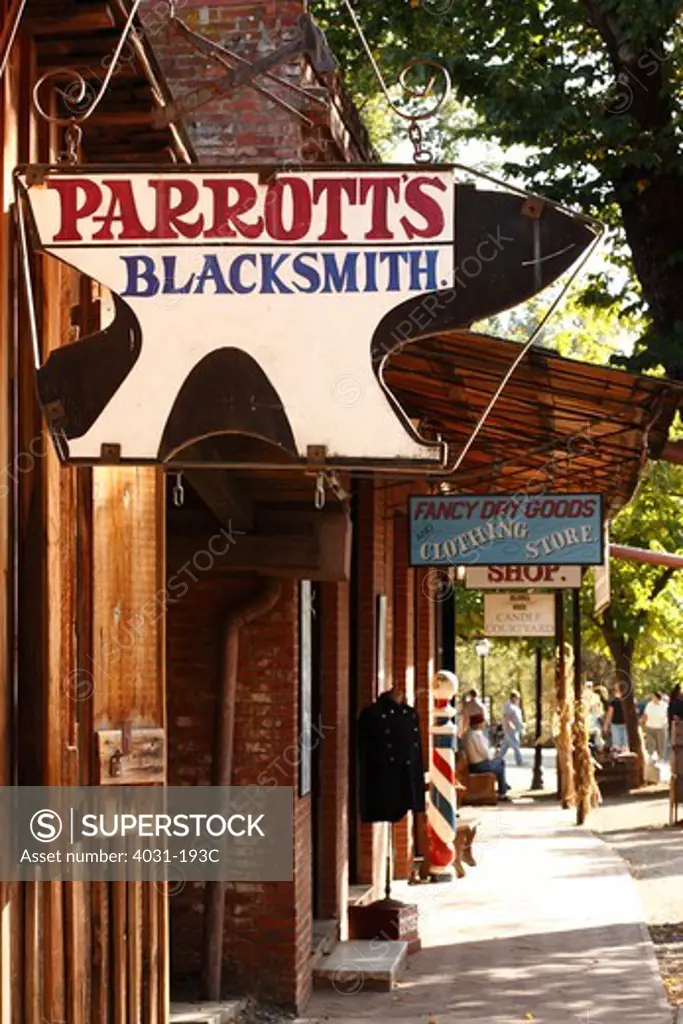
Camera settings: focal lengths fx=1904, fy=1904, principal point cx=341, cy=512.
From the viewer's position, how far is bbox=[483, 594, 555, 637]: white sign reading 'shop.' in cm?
2436

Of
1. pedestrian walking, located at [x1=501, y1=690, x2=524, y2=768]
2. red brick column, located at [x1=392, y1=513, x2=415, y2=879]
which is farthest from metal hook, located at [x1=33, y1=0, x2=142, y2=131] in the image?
pedestrian walking, located at [x1=501, y1=690, x2=524, y2=768]

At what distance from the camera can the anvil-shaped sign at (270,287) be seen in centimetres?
545

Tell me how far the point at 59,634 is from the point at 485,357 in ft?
16.1

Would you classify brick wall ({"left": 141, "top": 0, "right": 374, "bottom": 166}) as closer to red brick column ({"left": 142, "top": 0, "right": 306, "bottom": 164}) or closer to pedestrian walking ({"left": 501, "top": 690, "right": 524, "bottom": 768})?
red brick column ({"left": 142, "top": 0, "right": 306, "bottom": 164})

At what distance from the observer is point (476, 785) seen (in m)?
23.0

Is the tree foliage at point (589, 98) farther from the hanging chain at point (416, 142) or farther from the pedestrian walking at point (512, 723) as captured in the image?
the pedestrian walking at point (512, 723)

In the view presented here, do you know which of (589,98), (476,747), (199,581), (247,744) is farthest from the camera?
(476,747)

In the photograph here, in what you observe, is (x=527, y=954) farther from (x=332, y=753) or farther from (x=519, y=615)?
(x=519, y=615)

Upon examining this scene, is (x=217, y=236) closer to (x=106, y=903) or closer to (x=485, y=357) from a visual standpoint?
(x=106, y=903)

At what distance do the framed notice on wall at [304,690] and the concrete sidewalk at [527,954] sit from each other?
1.35m

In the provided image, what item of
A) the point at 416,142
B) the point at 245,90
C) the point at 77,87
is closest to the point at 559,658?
the point at 245,90

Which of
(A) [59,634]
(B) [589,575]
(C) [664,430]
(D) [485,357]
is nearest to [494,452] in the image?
(C) [664,430]

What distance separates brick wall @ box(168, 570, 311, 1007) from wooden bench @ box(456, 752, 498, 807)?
39.2 ft

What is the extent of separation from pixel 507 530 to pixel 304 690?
6.56 feet
